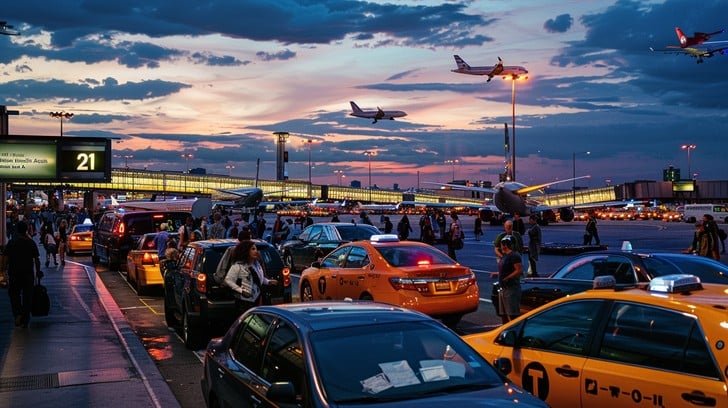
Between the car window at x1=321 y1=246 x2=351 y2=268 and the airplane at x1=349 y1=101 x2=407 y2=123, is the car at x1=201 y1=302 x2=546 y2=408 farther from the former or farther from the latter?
the airplane at x1=349 y1=101 x2=407 y2=123

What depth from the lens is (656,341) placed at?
16.8 ft

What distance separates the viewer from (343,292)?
13.5 meters

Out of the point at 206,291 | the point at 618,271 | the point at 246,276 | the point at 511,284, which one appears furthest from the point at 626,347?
the point at 206,291

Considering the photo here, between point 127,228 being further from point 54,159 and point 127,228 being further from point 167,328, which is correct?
point 167,328

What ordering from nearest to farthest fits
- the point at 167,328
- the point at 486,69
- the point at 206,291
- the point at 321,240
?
the point at 206,291, the point at 167,328, the point at 321,240, the point at 486,69

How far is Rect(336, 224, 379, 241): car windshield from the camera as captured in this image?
22953 millimetres

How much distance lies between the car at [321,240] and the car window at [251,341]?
53.0 feet

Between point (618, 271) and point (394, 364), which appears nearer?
point (394, 364)

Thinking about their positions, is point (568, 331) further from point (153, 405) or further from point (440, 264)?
point (440, 264)

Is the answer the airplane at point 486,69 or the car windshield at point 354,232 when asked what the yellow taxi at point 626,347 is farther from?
the airplane at point 486,69

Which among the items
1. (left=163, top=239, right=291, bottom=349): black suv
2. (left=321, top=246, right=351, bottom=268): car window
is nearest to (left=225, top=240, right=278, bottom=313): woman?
(left=163, top=239, right=291, bottom=349): black suv

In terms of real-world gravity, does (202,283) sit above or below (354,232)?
below

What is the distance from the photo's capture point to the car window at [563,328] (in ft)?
18.6

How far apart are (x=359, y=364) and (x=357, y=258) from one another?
28.4 feet
